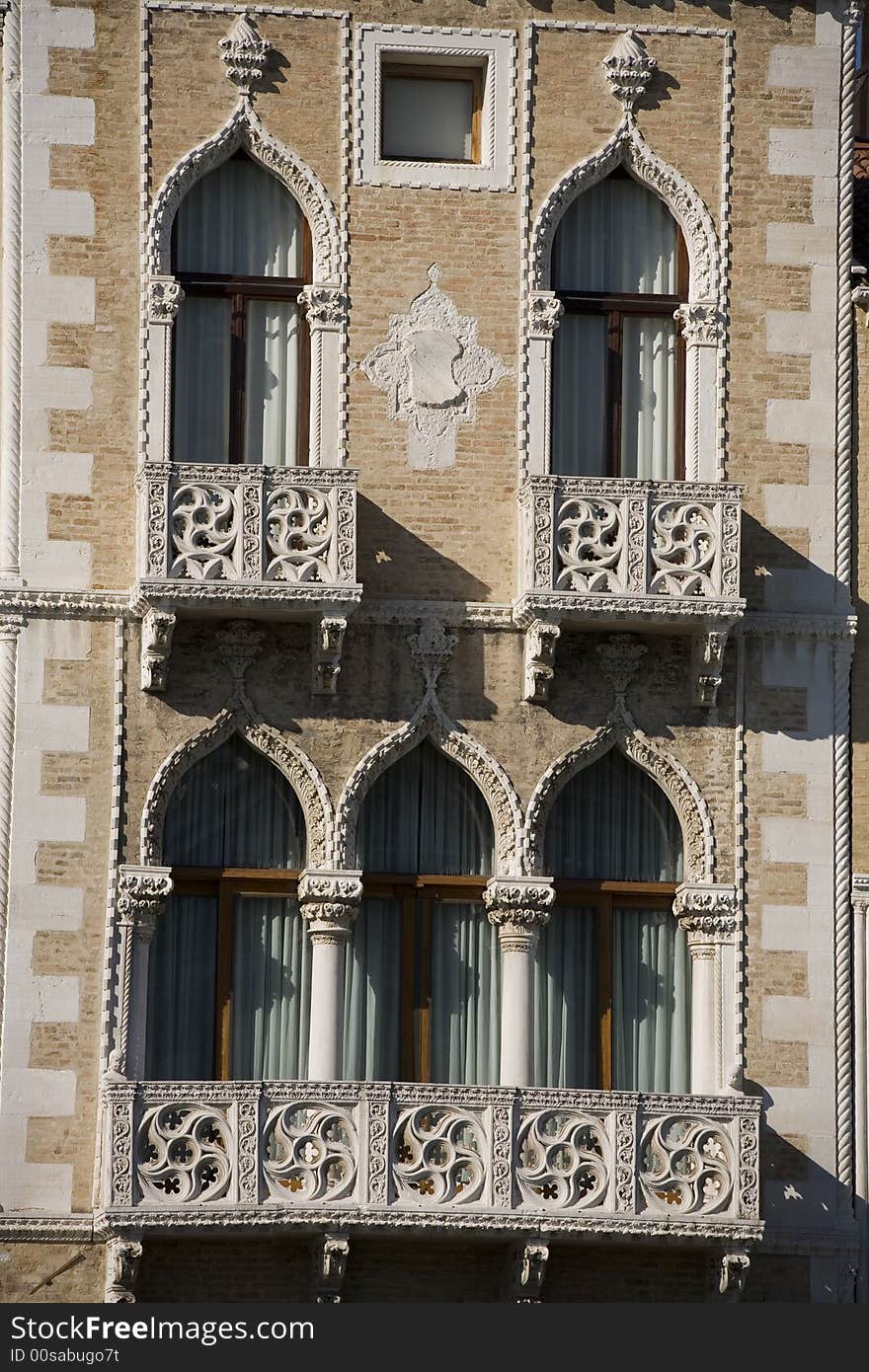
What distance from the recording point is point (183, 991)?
26.9 metres

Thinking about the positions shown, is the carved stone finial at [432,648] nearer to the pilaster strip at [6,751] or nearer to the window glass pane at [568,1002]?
the window glass pane at [568,1002]

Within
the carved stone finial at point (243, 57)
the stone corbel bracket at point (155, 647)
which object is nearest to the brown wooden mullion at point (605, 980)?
the stone corbel bracket at point (155, 647)

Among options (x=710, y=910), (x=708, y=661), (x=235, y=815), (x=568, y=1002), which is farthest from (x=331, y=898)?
(x=708, y=661)

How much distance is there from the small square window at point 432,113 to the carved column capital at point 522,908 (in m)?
5.35

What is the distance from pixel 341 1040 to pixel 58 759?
2.80 metres

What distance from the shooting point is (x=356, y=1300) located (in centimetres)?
2614

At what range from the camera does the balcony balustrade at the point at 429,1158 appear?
25672mm

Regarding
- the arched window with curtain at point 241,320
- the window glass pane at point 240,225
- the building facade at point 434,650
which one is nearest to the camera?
the building facade at point 434,650

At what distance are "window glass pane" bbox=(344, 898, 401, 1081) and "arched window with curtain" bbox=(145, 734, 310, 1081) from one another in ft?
1.07

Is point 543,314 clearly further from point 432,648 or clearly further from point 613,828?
point 613,828

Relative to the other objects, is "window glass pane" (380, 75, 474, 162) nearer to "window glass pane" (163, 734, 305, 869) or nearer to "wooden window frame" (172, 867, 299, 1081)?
"window glass pane" (163, 734, 305, 869)

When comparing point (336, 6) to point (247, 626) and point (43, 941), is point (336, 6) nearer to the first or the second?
point (247, 626)

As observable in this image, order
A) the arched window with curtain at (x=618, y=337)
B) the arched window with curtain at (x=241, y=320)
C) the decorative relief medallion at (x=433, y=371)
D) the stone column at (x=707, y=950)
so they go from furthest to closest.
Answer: the arched window with curtain at (x=618, y=337), the arched window with curtain at (x=241, y=320), the decorative relief medallion at (x=433, y=371), the stone column at (x=707, y=950)

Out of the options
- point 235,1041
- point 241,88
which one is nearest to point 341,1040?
point 235,1041
